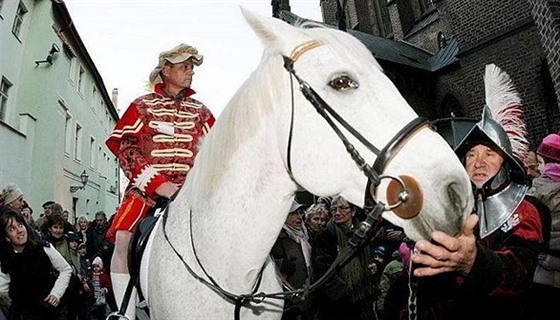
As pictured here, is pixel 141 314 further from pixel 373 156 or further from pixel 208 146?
pixel 373 156

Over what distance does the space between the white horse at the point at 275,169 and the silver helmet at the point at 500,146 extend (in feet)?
2.36

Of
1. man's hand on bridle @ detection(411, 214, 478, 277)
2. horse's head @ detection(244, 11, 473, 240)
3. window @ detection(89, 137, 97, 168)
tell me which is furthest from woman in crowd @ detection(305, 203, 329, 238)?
window @ detection(89, 137, 97, 168)

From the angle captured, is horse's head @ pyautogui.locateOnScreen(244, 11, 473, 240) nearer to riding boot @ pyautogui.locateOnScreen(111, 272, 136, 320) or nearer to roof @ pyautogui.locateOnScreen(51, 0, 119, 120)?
riding boot @ pyautogui.locateOnScreen(111, 272, 136, 320)

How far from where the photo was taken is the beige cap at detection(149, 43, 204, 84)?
9.21 ft

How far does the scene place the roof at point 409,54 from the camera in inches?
698

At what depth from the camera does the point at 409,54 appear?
64.3ft

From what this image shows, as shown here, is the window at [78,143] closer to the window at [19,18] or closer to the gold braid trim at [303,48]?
the window at [19,18]

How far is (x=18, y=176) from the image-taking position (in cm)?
1311

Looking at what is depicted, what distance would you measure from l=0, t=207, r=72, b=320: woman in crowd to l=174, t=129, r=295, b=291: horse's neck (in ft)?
11.0

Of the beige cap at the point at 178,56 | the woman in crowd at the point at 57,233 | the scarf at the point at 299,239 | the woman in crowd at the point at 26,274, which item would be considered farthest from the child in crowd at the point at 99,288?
the beige cap at the point at 178,56

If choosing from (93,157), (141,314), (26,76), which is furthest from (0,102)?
(141,314)

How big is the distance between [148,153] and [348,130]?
1606 mm

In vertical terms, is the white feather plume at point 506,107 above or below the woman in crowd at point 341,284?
above

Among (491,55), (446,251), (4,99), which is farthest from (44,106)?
(446,251)
